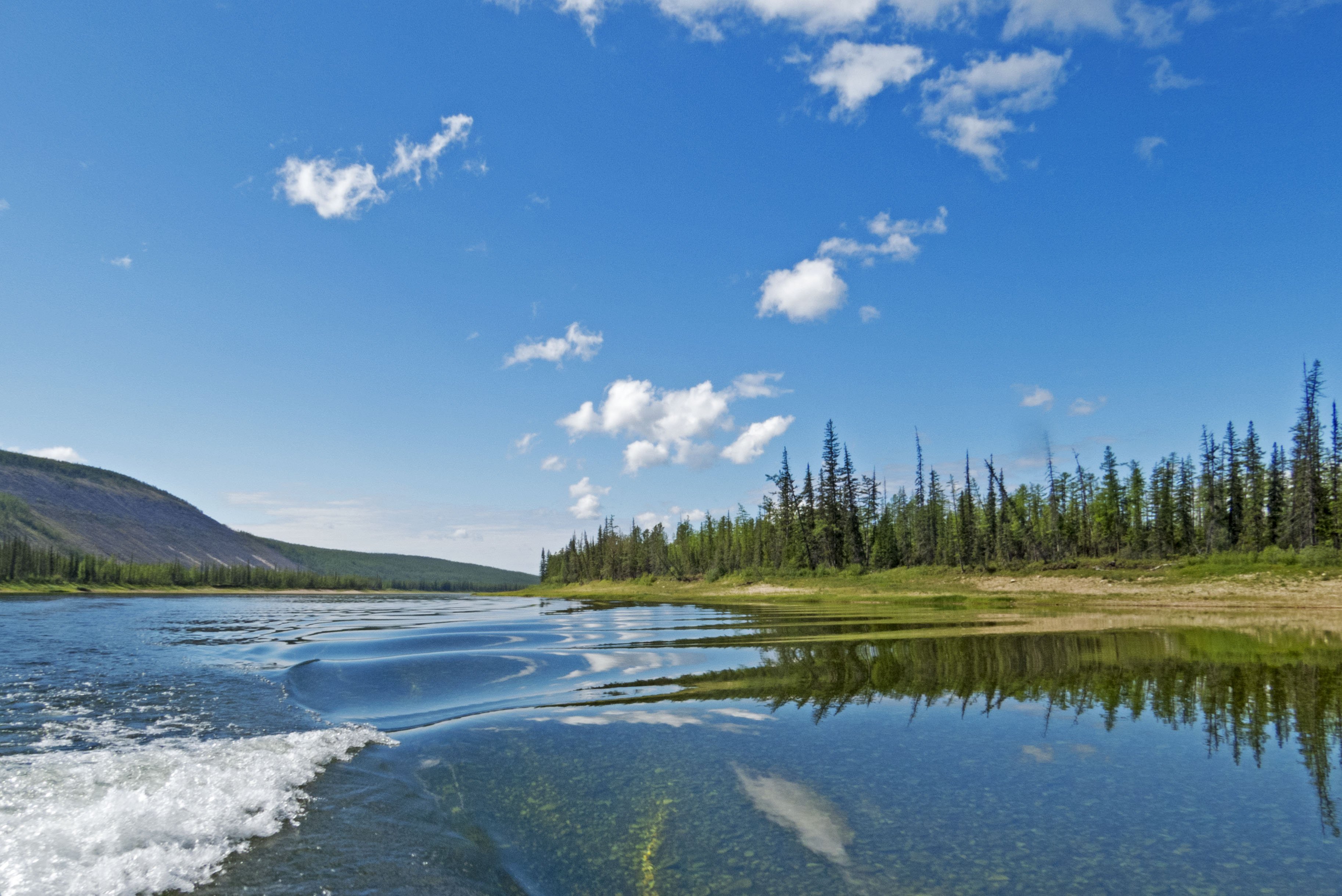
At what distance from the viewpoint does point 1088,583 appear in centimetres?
5412

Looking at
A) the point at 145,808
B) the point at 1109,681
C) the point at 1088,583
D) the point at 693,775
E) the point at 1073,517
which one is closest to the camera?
the point at 145,808

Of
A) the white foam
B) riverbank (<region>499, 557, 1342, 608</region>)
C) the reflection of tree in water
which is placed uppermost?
the white foam

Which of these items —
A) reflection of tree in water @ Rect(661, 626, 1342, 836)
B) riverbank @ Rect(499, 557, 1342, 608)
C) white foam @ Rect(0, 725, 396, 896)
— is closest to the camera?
white foam @ Rect(0, 725, 396, 896)

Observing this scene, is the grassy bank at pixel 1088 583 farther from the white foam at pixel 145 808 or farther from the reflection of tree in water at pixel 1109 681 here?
the white foam at pixel 145 808

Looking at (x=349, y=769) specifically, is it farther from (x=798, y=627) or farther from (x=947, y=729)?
(x=798, y=627)

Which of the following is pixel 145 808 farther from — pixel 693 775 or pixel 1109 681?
pixel 1109 681

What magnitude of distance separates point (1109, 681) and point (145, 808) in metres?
19.7

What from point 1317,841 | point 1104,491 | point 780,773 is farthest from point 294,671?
point 1104,491

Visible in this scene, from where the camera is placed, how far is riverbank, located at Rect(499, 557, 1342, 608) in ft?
140

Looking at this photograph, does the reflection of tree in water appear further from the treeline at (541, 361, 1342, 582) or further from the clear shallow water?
the treeline at (541, 361, 1342, 582)

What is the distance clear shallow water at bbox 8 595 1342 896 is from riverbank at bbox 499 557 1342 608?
2527 centimetres

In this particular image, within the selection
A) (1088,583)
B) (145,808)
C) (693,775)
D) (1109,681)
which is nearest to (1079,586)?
(1088,583)

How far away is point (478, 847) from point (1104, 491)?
12298 cm

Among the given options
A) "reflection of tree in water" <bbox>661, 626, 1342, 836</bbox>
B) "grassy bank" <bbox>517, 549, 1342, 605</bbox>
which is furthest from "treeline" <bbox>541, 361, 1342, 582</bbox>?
"reflection of tree in water" <bbox>661, 626, 1342, 836</bbox>
